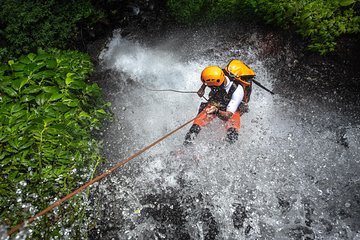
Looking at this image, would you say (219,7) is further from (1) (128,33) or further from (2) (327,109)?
(2) (327,109)

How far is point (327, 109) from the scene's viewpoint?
6.02 metres

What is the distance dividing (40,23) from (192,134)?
175 inches

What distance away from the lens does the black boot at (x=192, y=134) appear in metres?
5.30

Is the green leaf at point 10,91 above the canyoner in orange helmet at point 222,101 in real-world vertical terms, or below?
above

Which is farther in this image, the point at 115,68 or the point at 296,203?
the point at 115,68

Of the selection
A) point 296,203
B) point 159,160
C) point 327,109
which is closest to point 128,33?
point 159,160

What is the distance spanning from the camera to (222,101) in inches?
208

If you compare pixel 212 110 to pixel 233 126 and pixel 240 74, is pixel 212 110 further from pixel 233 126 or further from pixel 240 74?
pixel 240 74

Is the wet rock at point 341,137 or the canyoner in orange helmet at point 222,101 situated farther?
the wet rock at point 341,137

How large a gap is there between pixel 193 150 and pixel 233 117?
1.08 m

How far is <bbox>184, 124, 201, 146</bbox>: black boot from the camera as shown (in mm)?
5305

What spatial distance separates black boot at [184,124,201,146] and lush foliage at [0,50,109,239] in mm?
1779

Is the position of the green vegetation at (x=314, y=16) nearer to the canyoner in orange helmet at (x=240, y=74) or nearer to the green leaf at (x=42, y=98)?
the canyoner in orange helmet at (x=240, y=74)

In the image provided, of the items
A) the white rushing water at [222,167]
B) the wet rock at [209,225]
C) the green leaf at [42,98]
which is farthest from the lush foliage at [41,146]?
the wet rock at [209,225]
